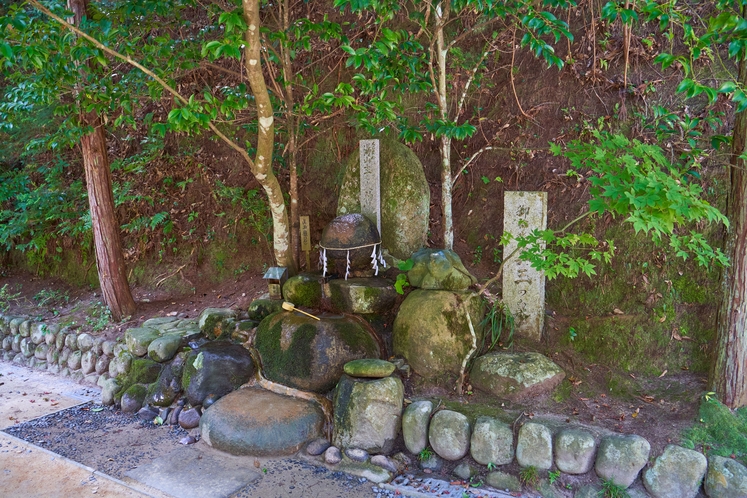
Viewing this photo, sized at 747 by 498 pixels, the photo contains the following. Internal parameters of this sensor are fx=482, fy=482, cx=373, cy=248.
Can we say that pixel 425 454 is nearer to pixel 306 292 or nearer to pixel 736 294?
pixel 306 292

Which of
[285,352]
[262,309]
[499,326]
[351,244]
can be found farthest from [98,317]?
[499,326]

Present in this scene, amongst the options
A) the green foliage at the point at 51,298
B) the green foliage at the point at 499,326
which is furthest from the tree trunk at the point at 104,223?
the green foliage at the point at 499,326

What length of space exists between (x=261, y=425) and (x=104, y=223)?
4087 millimetres

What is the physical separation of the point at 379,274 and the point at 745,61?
390 centimetres

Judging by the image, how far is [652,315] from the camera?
492 cm

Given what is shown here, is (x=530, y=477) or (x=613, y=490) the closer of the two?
(x=613, y=490)

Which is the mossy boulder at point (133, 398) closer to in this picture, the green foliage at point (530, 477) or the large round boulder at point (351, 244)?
the large round boulder at point (351, 244)

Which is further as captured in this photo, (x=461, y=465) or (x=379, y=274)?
(x=379, y=274)

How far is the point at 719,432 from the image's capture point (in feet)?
12.3

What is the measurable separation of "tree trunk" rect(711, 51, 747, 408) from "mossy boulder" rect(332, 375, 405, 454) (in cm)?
273

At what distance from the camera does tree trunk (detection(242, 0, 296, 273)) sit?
4.53 metres

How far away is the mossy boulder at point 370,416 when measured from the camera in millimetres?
4203

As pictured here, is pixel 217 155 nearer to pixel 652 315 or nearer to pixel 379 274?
pixel 379 274

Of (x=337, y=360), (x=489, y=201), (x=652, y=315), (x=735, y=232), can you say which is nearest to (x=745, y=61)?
(x=735, y=232)
